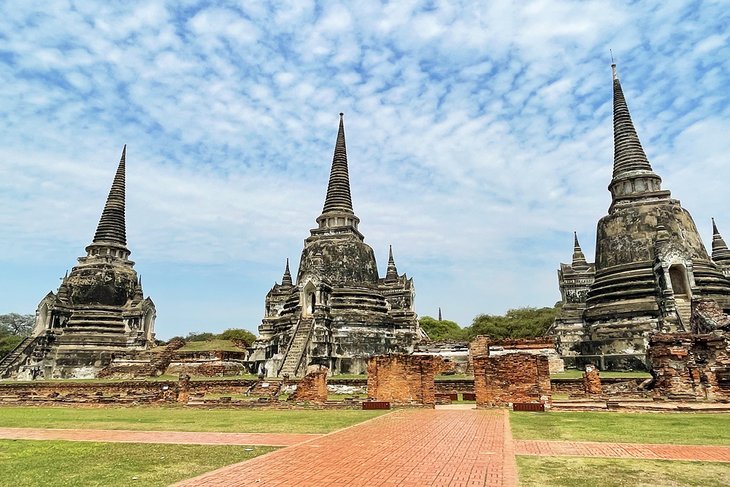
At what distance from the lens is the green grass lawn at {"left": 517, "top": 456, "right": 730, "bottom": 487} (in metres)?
5.50

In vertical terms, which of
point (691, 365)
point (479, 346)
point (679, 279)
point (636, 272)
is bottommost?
point (691, 365)

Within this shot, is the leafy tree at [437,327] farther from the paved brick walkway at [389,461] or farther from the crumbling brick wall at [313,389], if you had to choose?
the paved brick walkway at [389,461]

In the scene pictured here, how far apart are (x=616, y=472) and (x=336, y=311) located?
2551 cm

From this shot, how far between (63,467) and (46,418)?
29.0 feet

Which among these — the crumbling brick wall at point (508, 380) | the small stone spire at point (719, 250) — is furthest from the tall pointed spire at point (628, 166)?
the crumbling brick wall at point (508, 380)

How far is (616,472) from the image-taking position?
602cm

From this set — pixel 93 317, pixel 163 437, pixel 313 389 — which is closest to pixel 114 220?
pixel 93 317

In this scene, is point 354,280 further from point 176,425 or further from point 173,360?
point 176,425

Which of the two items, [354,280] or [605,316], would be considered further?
[354,280]

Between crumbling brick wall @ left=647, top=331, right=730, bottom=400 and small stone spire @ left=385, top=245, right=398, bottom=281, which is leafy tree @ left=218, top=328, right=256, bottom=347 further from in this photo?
crumbling brick wall @ left=647, top=331, right=730, bottom=400

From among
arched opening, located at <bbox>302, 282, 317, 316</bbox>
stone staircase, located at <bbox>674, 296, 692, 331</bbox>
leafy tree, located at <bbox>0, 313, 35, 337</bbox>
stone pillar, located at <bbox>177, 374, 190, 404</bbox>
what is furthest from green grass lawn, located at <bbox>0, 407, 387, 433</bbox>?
leafy tree, located at <bbox>0, 313, 35, 337</bbox>

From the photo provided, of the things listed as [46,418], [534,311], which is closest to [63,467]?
[46,418]

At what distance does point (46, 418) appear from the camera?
13969 mm

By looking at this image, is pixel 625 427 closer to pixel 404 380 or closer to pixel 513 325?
pixel 404 380
